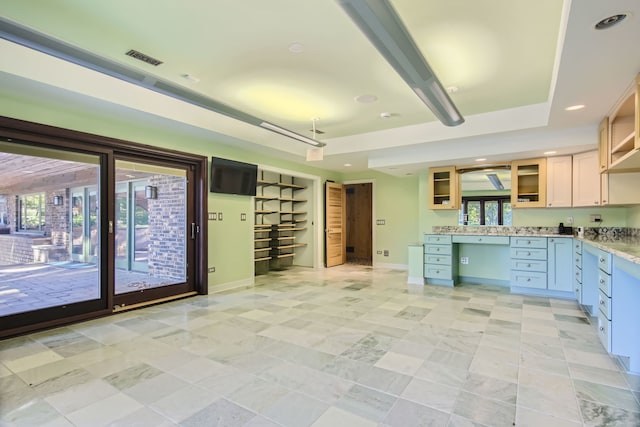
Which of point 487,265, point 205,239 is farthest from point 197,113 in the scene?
point 487,265

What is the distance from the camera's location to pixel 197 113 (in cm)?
438

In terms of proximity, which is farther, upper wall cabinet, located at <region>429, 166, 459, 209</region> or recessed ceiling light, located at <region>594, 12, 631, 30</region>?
upper wall cabinet, located at <region>429, 166, 459, 209</region>

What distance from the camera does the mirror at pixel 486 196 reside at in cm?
575

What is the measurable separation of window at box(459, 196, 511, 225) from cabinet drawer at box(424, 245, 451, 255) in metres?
0.69

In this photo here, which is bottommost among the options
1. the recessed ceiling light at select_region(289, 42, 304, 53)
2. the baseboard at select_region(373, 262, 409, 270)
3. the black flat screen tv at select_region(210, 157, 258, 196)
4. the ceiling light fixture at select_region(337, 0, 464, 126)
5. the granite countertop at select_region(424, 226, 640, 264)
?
the baseboard at select_region(373, 262, 409, 270)

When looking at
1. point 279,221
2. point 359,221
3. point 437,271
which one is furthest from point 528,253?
point 359,221

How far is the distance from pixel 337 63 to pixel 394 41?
123cm

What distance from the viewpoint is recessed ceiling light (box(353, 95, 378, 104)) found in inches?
158

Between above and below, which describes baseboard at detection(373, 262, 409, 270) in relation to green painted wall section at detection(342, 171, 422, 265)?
below

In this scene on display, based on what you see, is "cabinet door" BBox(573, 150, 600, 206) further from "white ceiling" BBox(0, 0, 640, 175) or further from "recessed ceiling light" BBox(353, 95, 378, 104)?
"recessed ceiling light" BBox(353, 95, 378, 104)

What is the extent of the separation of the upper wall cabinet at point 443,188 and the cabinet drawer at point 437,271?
3.71 ft

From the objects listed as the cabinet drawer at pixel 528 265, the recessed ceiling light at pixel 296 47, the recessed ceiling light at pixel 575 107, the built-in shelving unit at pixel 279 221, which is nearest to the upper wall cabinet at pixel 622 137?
the recessed ceiling light at pixel 575 107

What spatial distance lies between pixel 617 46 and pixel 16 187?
543 centimetres

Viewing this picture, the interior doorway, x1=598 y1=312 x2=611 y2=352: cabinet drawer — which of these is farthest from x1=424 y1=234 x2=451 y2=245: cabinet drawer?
the interior doorway
